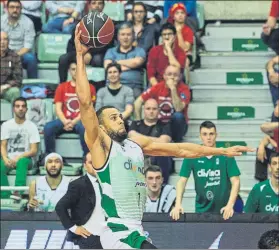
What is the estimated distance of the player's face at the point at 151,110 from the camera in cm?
1345

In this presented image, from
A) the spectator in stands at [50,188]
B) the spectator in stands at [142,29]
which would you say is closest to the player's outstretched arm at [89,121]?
the spectator in stands at [50,188]

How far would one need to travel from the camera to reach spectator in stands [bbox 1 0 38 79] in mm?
15750

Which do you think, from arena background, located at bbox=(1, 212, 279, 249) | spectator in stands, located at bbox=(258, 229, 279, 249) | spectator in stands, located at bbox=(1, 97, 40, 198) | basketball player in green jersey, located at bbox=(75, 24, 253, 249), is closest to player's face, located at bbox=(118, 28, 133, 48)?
spectator in stands, located at bbox=(1, 97, 40, 198)

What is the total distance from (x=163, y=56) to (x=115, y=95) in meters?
0.98

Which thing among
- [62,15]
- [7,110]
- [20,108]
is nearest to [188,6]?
[62,15]

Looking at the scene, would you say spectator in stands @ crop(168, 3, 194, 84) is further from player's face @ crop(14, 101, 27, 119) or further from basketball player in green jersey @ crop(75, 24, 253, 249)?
basketball player in green jersey @ crop(75, 24, 253, 249)

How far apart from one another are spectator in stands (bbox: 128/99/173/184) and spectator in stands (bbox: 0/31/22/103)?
2.10m

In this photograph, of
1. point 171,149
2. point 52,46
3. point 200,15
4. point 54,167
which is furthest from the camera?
point 200,15

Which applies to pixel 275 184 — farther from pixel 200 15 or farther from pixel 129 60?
pixel 200 15

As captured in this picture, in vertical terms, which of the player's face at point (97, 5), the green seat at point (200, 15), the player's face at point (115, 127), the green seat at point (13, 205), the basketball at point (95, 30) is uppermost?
the basketball at point (95, 30)

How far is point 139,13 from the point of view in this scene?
15.4m

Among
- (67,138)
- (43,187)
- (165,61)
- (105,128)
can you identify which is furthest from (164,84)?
(105,128)

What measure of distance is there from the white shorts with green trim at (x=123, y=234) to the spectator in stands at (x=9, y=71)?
A: 644 cm

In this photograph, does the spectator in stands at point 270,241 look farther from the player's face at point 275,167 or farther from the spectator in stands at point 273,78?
the spectator in stands at point 273,78
